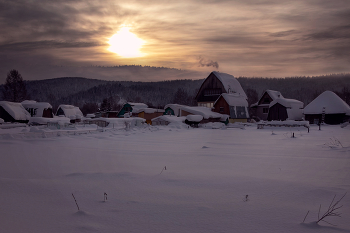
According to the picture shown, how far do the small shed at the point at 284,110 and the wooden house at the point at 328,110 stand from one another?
101 inches

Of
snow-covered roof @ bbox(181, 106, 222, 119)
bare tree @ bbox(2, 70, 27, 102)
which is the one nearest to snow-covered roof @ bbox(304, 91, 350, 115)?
snow-covered roof @ bbox(181, 106, 222, 119)

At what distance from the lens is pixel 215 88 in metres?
54.1

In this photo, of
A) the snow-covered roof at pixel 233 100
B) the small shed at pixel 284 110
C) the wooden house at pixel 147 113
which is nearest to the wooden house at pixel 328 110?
the small shed at pixel 284 110

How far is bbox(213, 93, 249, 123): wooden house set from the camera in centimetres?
Result: 4659

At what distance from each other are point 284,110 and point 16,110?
4704 centimetres

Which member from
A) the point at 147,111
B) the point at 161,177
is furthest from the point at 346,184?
the point at 147,111

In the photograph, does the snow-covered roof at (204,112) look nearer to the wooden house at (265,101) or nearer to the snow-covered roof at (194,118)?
the snow-covered roof at (194,118)

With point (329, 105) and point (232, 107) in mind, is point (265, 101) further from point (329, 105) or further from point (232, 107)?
point (329, 105)

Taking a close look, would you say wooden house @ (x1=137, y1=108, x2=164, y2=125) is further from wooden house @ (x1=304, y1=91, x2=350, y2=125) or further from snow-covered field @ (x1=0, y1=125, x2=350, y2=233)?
snow-covered field @ (x1=0, y1=125, x2=350, y2=233)

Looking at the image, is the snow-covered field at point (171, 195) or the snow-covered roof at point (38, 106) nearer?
the snow-covered field at point (171, 195)

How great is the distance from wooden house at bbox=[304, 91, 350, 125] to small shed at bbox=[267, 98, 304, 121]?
101 inches

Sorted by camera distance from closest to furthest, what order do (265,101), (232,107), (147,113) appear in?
1. (232,107)
2. (265,101)
3. (147,113)

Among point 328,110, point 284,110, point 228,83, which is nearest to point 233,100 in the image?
point 228,83

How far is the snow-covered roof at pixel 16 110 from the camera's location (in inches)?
1638
